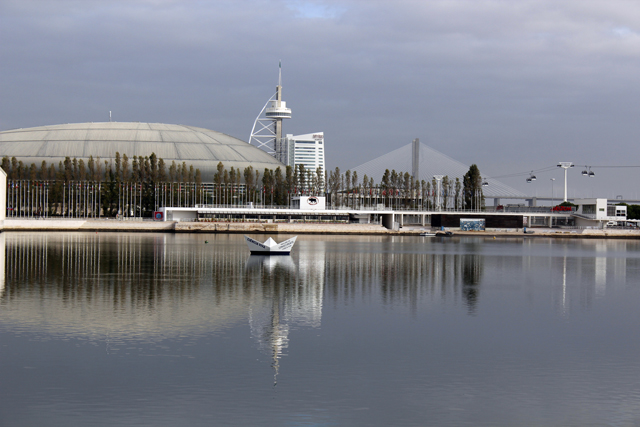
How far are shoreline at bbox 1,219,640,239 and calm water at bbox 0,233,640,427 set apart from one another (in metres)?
46.7

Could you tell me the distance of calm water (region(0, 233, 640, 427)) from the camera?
433 inches

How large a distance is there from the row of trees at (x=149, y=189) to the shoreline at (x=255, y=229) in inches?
361

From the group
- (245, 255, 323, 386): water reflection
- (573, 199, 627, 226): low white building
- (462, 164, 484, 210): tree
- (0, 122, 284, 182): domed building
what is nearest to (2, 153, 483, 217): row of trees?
(462, 164, 484, 210): tree

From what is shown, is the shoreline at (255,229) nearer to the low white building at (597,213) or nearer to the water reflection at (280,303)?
the low white building at (597,213)

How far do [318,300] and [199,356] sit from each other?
8.96 meters

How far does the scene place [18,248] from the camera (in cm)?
4316

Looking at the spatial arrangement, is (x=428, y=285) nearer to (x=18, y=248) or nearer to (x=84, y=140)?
(x=18, y=248)

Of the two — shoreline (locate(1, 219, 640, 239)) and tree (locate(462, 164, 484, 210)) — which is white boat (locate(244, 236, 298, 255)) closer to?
shoreline (locate(1, 219, 640, 239))

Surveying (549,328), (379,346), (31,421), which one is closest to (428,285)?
(549,328)

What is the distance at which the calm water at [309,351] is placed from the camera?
11.0 metres

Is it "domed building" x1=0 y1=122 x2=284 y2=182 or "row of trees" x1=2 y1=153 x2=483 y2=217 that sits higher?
"domed building" x1=0 y1=122 x2=284 y2=182

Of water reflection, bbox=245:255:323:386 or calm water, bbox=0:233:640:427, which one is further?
water reflection, bbox=245:255:323:386

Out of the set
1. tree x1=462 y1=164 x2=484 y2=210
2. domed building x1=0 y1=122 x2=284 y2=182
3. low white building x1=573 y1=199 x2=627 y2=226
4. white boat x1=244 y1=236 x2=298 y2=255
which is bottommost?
white boat x1=244 y1=236 x2=298 y2=255

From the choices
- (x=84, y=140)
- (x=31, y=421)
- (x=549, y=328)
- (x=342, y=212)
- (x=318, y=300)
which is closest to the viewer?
(x=31, y=421)
